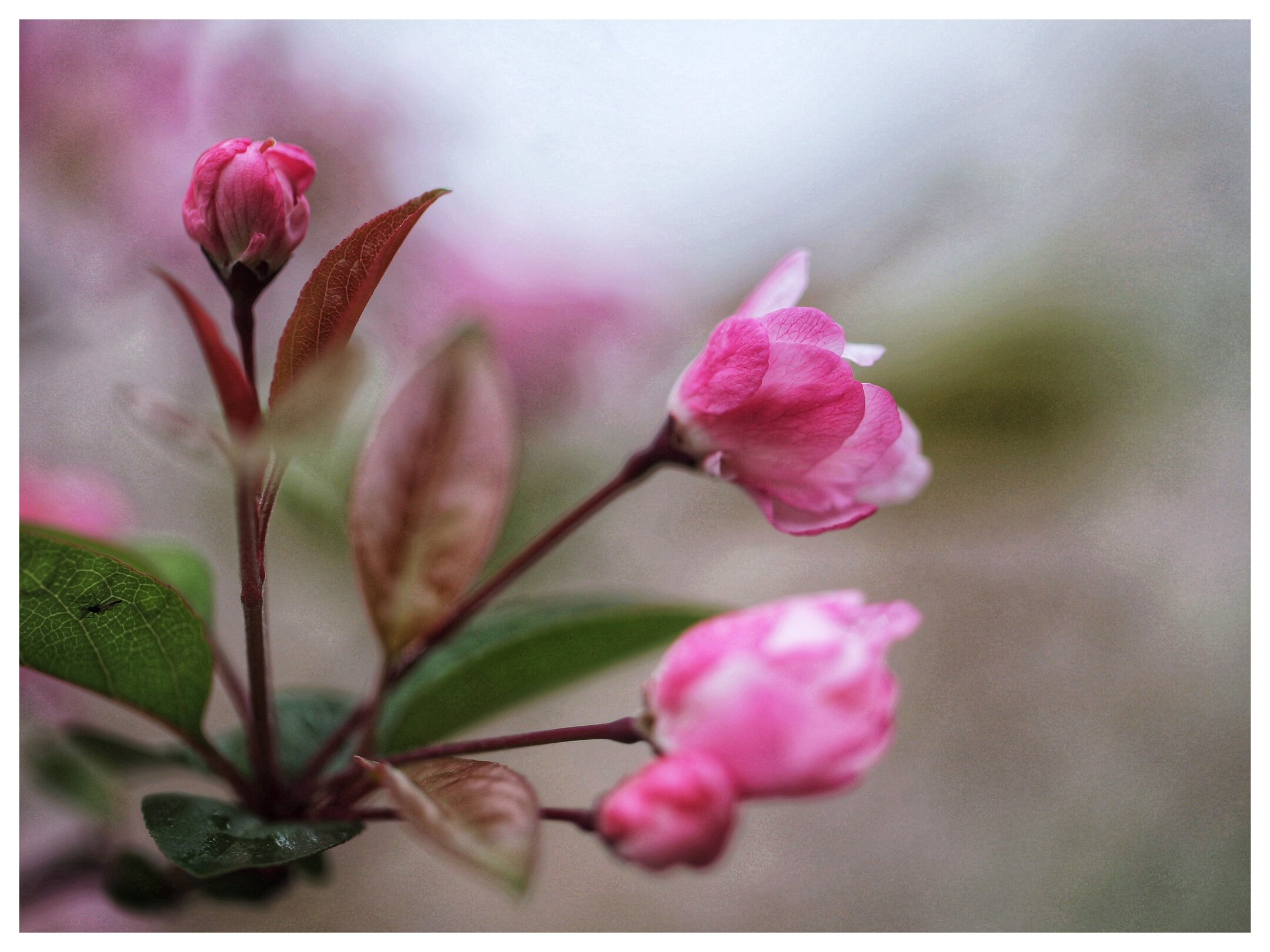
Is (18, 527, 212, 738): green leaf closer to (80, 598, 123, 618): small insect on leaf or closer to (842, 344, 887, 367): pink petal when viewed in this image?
(80, 598, 123, 618): small insect on leaf

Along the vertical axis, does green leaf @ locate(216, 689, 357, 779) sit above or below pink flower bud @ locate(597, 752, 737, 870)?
below

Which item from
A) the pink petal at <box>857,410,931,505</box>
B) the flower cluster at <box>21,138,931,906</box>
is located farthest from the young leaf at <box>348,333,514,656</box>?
the pink petal at <box>857,410,931,505</box>

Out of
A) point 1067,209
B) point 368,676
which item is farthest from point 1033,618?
point 368,676

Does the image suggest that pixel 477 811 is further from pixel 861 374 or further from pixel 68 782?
pixel 861 374

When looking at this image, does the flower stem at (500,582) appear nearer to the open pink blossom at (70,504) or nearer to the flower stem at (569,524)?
the flower stem at (569,524)

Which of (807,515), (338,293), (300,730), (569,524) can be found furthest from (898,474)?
(300,730)

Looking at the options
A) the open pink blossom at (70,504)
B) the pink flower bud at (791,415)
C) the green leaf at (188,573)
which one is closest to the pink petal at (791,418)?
the pink flower bud at (791,415)
